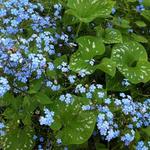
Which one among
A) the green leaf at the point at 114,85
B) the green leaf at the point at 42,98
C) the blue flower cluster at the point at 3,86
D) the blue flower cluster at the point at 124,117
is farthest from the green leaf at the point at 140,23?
the blue flower cluster at the point at 3,86

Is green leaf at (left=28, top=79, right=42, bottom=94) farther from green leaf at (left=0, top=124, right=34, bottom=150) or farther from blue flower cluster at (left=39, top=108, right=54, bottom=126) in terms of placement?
green leaf at (left=0, top=124, right=34, bottom=150)

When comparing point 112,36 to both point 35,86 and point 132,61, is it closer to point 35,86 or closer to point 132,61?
point 132,61

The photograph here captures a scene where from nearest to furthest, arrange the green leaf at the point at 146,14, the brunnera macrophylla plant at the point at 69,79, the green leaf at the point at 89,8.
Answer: the brunnera macrophylla plant at the point at 69,79 → the green leaf at the point at 89,8 → the green leaf at the point at 146,14

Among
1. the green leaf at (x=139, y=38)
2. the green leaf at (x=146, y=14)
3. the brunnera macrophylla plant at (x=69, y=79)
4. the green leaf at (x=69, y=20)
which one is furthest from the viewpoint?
the green leaf at (x=146, y=14)

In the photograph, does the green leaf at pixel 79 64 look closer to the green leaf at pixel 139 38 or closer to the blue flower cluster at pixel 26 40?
the blue flower cluster at pixel 26 40

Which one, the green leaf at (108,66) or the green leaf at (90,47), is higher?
the green leaf at (90,47)

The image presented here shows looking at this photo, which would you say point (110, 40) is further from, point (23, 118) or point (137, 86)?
point (23, 118)

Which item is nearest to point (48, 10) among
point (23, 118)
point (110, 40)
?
point (110, 40)
